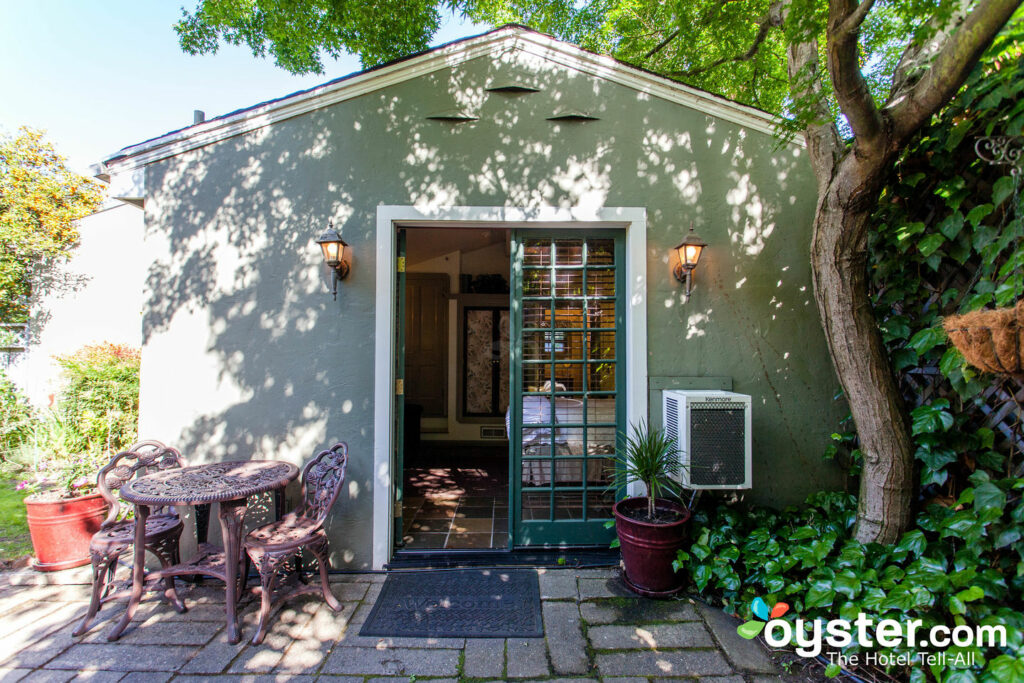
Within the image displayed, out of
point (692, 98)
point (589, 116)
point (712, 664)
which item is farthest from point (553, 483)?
point (692, 98)

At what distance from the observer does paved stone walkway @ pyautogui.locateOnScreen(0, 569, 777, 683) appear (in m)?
1.98

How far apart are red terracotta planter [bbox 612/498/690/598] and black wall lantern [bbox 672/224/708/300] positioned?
1.53 m

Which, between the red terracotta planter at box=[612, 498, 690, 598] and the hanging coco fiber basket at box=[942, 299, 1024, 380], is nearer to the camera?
the hanging coco fiber basket at box=[942, 299, 1024, 380]

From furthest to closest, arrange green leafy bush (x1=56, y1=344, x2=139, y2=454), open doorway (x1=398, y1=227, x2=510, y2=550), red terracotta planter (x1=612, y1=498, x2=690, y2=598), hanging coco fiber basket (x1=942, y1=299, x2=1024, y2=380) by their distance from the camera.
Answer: open doorway (x1=398, y1=227, x2=510, y2=550)
green leafy bush (x1=56, y1=344, x2=139, y2=454)
red terracotta planter (x1=612, y1=498, x2=690, y2=598)
hanging coco fiber basket (x1=942, y1=299, x2=1024, y2=380)

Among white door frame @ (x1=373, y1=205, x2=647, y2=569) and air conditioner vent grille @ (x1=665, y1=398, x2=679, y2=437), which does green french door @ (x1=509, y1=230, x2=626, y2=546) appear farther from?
air conditioner vent grille @ (x1=665, y1=398, x2=679, y2=437)

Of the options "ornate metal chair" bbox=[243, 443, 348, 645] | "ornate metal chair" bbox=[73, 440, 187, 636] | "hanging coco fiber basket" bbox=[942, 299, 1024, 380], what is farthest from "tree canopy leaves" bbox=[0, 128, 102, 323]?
"hanging coco fiber basket" bbox=[942, 299, 1024, 380]

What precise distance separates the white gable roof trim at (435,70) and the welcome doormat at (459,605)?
10.4 feet

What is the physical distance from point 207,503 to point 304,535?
0.53m

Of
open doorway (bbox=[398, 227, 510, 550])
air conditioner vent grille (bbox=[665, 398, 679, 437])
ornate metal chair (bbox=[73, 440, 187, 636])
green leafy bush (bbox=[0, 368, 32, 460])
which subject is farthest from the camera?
open doorway (bbox=[398, 227, 510, 550])

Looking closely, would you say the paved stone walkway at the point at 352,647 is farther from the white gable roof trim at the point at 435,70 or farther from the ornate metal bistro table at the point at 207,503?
the white gable roof trim at the point at 435,70

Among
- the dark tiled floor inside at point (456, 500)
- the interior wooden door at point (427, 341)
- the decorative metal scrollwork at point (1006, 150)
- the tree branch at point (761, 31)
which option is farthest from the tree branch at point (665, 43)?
the dark tiled floor inside at point (456, 500)

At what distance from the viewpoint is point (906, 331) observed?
2.47 meters

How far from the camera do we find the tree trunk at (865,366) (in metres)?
2.26

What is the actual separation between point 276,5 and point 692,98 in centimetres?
585
